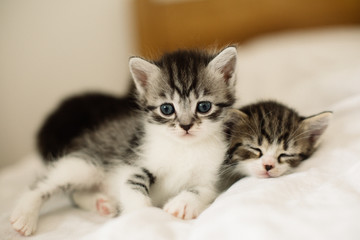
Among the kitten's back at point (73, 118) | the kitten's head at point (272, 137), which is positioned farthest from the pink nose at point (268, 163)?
the kitten's back at point (73, 118)

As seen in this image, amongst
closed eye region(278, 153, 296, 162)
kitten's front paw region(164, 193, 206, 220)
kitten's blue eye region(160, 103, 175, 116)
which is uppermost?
kitten's blue eye region(160, 103, 175, 116)

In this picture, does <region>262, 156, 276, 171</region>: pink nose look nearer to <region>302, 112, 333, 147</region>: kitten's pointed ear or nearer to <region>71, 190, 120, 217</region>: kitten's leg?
<region>302, 112, 333, 147</region>: kitten's pointed ear

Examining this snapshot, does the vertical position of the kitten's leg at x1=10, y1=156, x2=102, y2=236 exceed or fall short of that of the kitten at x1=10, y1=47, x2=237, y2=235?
it falls short

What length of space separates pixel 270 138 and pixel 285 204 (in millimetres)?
454

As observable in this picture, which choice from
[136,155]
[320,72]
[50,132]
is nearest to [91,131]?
[50,132]

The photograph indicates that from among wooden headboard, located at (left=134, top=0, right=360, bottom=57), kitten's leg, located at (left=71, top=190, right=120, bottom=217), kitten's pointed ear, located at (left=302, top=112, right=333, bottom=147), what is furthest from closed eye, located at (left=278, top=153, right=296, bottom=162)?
wooden headboard, located at (left=134, top=0, right=360, bottom=57)

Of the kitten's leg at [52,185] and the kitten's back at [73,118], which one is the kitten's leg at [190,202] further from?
the kitten's back at [73,118]

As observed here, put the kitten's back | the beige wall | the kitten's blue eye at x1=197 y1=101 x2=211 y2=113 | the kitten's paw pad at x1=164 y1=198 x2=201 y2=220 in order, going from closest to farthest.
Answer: the kitten's paw pad at x1=164 y1=198 x2=201 y2=220 < the kitten's blue eye at x1=197 y1=101 x2=211 y2=113 < the kitten's back < the beige wall

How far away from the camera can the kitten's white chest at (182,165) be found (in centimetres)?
132

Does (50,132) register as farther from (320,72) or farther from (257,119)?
(320,72)

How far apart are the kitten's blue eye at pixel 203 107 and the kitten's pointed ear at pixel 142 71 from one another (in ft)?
0.75

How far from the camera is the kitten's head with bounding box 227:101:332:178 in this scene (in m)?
1.28

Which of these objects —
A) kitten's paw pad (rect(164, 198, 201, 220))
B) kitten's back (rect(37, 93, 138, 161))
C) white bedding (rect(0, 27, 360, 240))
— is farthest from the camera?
kitten's back (rect(37, 93, 138, 161))

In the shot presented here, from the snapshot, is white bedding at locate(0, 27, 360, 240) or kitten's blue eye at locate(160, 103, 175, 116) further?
kitten's blue eye at locate(160, 103, 175, 116)
